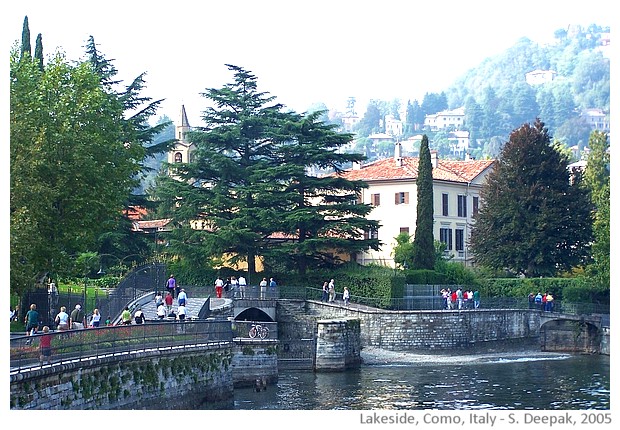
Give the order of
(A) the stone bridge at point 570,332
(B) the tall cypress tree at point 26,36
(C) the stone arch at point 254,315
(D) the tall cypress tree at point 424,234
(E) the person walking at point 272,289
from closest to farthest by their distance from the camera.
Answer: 1. (B) the tall cypress tree at point 26,36
2. (C) the stone arch at point 254,315
3. (E) the person walking at point 272,289
4. (A) the stone bridge at point 570,332
5. (D) the tall cypress tree at point 424,234

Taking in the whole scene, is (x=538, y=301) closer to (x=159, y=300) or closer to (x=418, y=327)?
(x=418, y=327)

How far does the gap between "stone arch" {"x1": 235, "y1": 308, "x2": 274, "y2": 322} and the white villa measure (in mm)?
16994

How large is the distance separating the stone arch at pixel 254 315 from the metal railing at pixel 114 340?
16576 millimetres

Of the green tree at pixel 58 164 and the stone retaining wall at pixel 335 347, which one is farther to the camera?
the stone retaining wall at pixel 335 347

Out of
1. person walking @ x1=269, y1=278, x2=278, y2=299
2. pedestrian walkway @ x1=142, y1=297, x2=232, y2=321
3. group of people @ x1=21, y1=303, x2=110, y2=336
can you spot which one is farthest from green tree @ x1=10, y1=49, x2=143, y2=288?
person walking @ x1=269, y1=278, x2=278, y2=299

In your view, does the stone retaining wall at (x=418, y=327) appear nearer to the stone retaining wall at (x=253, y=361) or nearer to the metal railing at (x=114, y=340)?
the stone retaining wall at (x=253, y=361)

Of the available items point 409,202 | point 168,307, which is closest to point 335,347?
point 168,307

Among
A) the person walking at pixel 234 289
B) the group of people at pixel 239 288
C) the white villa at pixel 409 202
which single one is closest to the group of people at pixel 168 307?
the group of people at pixel 239 288

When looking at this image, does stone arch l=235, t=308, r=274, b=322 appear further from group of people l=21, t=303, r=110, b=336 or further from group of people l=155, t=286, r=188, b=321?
group of people l=21, t=303, r=110, b=336

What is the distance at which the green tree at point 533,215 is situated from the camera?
68.3 metres

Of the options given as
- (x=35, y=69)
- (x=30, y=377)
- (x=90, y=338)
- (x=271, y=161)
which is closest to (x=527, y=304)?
(x=271, y=161)

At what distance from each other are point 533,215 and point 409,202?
33.5 feet

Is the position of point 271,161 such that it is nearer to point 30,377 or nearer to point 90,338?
point 90,338

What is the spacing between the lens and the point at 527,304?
63719mm
